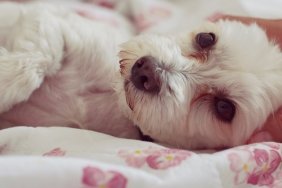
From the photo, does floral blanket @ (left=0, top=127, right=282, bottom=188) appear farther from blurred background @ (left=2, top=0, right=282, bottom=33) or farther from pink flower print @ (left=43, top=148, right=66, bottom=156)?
blurred background @ (left=2, top=0, right=282, bottom=33)

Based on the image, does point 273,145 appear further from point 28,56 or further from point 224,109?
point 28,56

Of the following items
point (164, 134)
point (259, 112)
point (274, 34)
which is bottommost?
point (164, 134)

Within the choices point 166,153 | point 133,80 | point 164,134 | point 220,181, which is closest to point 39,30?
point 133,80

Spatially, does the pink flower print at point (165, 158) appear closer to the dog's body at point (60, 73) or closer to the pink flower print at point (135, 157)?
the pink flower print at point (135, 157)

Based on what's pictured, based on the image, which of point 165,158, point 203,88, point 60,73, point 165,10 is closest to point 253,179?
point 165,158

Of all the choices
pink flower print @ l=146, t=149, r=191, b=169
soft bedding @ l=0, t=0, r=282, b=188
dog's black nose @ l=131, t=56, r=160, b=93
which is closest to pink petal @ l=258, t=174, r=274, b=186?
soft bedding @ l=0, t=0, r=282, b=188

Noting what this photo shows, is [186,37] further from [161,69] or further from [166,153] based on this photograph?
[166,153]

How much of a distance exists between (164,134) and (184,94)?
118 millimetres

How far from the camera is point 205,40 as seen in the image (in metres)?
1.36

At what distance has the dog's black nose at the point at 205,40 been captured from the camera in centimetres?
135

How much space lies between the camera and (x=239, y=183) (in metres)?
Result: 1.02

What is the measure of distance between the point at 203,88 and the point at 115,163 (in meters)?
0.39

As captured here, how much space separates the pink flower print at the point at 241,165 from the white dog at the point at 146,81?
22cm

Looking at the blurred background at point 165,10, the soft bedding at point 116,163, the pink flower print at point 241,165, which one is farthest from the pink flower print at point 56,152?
the blurred background at point 165,10
